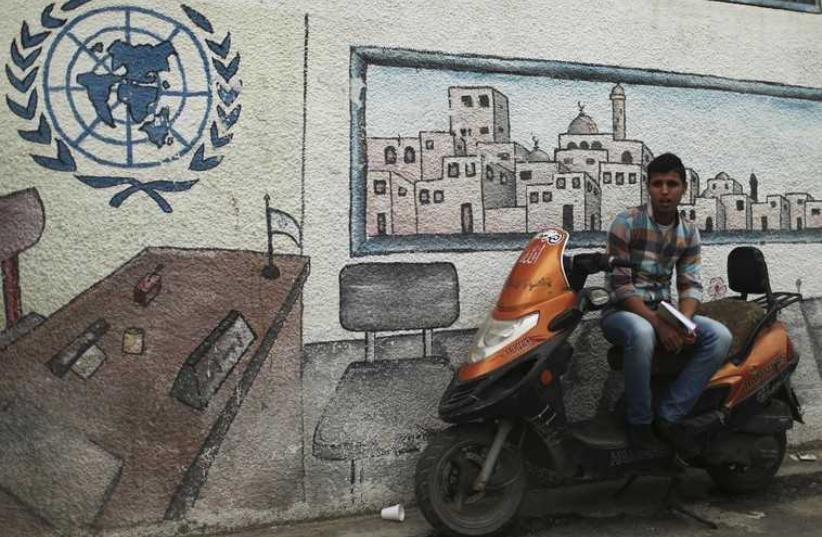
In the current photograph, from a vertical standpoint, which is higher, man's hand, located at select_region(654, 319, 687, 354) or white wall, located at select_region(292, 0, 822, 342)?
white wall, located at select_region(292, 0, 822, 342)

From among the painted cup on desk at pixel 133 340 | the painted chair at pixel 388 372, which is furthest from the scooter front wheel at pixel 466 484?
the painted cup on desk at pixel 133 340

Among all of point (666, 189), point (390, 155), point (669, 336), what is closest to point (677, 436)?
point (669, 336)

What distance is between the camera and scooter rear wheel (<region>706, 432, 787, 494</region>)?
155 inches

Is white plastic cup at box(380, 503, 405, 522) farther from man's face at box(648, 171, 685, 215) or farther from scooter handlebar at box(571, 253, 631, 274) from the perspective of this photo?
man's face at box(648, 171, 685, 215)

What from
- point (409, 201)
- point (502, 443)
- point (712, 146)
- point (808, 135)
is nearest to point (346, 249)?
point (409, 201)

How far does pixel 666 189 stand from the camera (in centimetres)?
374

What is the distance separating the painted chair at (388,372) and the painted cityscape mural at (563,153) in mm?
266

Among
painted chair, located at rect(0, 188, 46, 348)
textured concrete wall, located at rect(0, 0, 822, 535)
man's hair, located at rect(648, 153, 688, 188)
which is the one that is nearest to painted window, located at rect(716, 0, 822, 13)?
textured concrete wall, located at rect(0, 0, 822, 535)

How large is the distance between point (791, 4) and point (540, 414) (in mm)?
3519

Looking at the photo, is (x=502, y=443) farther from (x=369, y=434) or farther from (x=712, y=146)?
(x=712, y=146)

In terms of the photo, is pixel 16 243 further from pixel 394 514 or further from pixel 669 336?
pixel 669 336

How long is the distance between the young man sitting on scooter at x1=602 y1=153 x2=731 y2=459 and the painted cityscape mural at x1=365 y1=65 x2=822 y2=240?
24.8 inches

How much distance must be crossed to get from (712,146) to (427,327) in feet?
7.37

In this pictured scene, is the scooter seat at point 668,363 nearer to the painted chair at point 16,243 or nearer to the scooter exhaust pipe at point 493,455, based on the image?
the scooter exhaust pipe at point 493,455
